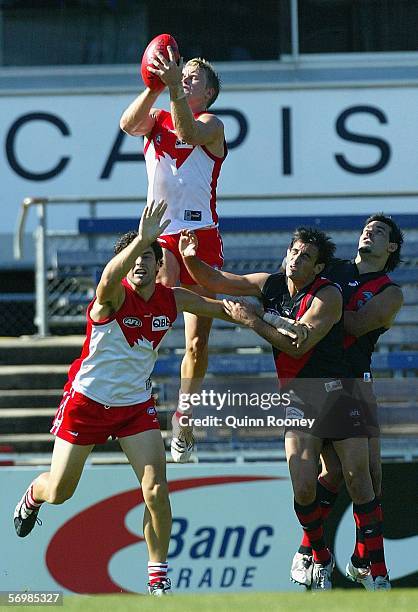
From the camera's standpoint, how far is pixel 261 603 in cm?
739

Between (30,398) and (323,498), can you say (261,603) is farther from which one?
(30,398)

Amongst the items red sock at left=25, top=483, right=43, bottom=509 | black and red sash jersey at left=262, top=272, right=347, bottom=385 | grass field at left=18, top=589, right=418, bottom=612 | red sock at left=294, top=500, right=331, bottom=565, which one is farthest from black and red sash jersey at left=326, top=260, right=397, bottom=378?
red sock at left=25, top=483, right=43, bottom=509

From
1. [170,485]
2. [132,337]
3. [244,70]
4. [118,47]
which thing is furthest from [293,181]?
[132,337]

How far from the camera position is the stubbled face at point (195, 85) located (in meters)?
8.29

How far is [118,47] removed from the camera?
47.9ft

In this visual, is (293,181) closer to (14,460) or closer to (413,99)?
(413,99)

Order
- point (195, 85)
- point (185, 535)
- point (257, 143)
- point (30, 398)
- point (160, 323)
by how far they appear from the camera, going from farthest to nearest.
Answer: point (257, 143) < point (30, 398) < point (185, 535) < point (195, 85) < point (160, 323)

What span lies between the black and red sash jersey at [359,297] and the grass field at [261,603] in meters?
1.44

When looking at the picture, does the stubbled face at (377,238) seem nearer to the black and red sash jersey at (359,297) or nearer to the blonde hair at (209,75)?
the black and red sash jersey at (359,297)

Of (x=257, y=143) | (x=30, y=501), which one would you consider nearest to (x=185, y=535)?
(x=30, y=501)

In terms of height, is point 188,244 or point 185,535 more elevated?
point 188,244

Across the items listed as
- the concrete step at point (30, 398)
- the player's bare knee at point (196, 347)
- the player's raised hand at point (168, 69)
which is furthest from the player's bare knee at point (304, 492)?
the concrete step at point (30, 398)

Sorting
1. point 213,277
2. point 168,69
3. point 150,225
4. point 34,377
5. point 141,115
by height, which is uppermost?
point 168,69

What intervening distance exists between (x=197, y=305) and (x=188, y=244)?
468 millimetres
